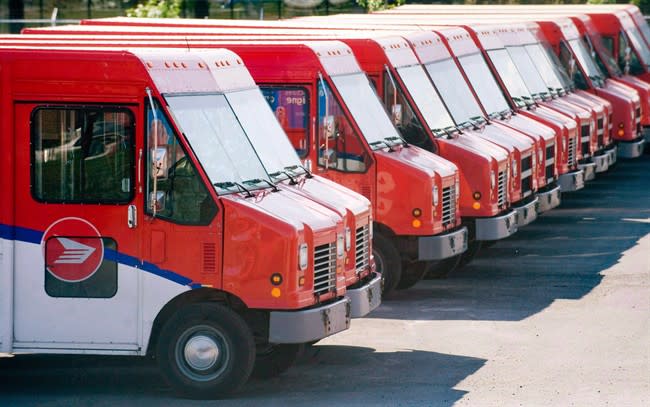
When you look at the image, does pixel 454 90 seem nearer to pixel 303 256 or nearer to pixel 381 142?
pixel 381 142

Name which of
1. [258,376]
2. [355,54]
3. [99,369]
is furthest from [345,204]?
[355,54]

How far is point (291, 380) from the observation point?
43.3 ft

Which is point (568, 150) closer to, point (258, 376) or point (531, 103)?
point (531, 103)

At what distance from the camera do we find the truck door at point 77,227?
1233cm

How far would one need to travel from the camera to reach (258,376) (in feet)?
43.4

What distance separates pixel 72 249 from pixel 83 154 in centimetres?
68

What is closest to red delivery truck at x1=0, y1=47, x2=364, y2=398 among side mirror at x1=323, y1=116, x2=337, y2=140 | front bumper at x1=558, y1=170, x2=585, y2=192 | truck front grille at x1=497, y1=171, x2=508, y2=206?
side mirror at x1=323, y1=116, x2=337, y2=140

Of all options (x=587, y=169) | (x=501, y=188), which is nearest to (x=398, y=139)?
(x=501, y=188)

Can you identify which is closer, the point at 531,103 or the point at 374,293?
the point at 374,293

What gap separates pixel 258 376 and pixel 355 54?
5.14 m

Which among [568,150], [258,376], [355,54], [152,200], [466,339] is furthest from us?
[568,150]

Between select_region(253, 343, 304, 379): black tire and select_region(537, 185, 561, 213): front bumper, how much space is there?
25.3ft

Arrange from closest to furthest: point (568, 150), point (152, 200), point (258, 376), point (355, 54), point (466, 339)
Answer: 1. point (152, 200)
2. point (258, 376)
3. point (466, 339)
4. point (355, 54)
5. point (568, 150)

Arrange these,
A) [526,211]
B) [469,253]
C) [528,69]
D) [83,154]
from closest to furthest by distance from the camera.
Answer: [83,154], [469,253], [526,211], [528,69]
